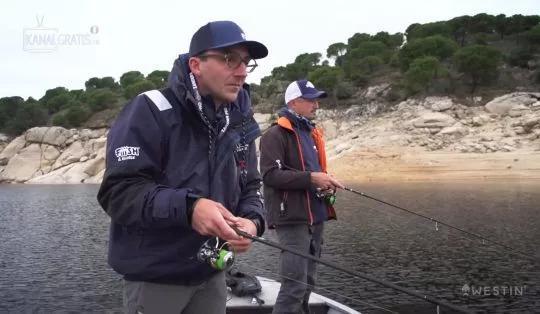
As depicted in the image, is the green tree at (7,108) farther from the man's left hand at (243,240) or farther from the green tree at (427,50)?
the man's left hand at (243,240)

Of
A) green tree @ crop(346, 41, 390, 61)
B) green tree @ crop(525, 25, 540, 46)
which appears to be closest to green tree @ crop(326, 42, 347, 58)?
green tree @ crop(346, 41, 390, 61)

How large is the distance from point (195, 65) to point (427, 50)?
58.0m

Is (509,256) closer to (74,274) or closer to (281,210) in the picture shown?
(281,210)

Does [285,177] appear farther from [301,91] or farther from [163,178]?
[163,178]

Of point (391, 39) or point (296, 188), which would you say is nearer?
point (296, 188)

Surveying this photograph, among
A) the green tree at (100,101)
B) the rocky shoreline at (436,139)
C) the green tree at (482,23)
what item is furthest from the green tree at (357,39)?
the green tree at (100,101)

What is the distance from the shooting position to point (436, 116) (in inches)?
1834

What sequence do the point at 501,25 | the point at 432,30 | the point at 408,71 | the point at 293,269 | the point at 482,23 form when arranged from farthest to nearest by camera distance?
1. the point at 482,23
2. the point at 501,25
3. the point at 432,30
4. the point at 408,71
5. the point at 293,269

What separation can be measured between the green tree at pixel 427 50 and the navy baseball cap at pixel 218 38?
56515mm

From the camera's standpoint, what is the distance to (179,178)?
2859 mm

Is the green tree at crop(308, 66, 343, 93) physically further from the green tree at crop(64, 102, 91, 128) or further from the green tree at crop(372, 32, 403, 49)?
the green tree at crop(64, 102, 91, 128)

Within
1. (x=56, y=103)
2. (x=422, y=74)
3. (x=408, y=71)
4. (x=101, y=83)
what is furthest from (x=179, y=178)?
(x=101, y=83)

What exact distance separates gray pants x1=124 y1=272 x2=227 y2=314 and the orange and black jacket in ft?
8.19

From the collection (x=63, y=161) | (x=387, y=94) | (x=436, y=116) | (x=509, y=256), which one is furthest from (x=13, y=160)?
(x=509, y=256)
